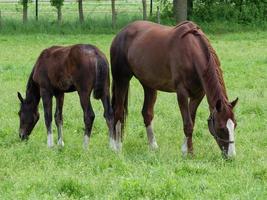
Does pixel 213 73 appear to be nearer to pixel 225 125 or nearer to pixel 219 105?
pixel 219 105

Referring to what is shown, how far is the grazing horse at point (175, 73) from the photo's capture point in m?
8.02

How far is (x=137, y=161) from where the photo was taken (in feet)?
26.3

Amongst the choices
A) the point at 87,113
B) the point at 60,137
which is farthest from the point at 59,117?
the point at 87,113

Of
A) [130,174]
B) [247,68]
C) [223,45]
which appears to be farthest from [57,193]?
[223,45]

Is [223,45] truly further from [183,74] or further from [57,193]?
[57,193]

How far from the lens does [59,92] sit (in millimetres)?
9773

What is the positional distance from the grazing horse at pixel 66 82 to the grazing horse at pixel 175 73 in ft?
1.56

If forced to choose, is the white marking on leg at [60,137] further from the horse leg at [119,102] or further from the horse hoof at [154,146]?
the horse hoof at [154,146]

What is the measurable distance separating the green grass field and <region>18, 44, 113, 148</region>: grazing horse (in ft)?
1.18

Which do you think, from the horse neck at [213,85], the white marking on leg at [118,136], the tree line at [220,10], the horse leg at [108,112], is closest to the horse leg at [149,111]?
the white marking on leg at [118,136]

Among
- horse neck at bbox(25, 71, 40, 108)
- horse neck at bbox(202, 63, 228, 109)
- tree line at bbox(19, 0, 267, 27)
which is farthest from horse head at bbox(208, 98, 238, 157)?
tree line at bbox(19, 0, 267, 27)

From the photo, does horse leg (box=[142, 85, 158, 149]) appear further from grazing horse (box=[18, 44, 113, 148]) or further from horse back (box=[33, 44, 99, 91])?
horse back (box=[33, 44, 99, 91])

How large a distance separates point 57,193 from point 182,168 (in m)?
1.66

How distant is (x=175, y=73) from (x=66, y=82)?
1808mm
